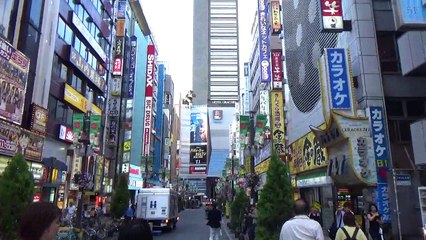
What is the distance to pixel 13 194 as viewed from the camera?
1173 cm

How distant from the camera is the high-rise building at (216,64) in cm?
15325

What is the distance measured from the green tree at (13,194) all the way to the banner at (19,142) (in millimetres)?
8946

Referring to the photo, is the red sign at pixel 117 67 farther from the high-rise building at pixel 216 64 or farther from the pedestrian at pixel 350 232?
the high-rise building at pixel 216 64

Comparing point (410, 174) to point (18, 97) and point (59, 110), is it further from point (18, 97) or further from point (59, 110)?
point (59, 110)

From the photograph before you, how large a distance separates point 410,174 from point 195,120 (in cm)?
12697

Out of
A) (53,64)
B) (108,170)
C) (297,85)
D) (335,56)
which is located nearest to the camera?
(335,56)

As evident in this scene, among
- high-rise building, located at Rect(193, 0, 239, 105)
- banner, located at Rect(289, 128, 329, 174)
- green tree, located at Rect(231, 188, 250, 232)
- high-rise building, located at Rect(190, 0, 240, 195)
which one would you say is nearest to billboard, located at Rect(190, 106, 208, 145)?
high-rise building, located at Rect(190, 0, 240, 195)

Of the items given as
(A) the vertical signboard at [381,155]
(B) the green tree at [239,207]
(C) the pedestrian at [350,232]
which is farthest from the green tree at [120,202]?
(C) the pedestrian at [350,232]

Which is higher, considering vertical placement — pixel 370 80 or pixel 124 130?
pixel 124 130

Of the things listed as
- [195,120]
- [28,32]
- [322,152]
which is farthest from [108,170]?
[195,120]

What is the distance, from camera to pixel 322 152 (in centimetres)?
2448

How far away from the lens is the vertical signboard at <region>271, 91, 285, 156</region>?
33.1 metres

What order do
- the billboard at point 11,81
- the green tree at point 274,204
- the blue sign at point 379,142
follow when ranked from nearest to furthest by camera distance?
the green tree at point 274,204 < the blue sign at point 379,142 < the billboard at point 11,81

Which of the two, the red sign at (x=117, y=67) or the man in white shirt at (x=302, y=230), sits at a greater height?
the red sign at (x=117, y=67)
